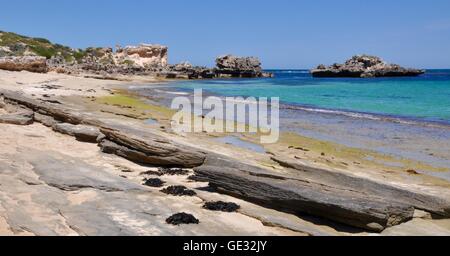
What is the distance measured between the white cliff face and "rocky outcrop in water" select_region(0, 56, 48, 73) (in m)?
57.4

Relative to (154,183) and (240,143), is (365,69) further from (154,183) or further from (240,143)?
(154,183)

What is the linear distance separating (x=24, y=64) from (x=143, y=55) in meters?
65.4

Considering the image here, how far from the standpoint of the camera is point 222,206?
339 inches

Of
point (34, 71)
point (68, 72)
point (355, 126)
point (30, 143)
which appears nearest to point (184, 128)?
point (30, 143)

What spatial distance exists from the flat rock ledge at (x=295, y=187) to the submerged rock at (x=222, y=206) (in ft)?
1.82

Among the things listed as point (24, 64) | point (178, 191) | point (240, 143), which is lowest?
point (240, 143)

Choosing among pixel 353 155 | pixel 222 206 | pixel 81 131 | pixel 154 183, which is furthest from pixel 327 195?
pixel 81 131

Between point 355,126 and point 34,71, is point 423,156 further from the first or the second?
point 34,71

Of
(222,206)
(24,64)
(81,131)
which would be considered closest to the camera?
(222,206)

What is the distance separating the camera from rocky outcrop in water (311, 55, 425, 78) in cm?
11362

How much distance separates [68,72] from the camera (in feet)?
202

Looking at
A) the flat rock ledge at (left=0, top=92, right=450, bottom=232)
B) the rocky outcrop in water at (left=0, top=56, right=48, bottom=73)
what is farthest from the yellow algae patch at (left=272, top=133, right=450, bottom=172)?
the rocky outcrop in water at (left=0, top=56, right=48, bottom=73)
